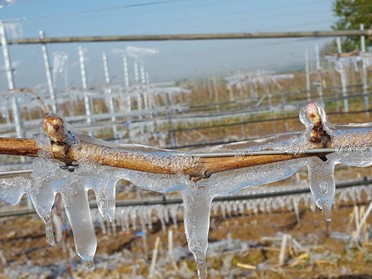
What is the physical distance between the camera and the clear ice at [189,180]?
50cm

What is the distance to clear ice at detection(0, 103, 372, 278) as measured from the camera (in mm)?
497

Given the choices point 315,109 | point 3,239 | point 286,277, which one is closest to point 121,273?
point 286,277

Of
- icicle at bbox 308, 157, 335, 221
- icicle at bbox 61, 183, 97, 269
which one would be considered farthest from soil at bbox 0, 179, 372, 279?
icicle at bbox 308, 157, 335, 221

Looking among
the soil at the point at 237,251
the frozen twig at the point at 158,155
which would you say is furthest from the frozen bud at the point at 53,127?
the soil at the point at 237,251

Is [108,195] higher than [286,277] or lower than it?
higher

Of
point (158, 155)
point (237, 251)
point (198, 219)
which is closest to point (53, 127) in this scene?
point (158, 155)

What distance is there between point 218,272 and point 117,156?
2296 mm

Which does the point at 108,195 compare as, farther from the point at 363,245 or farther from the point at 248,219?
the point at 248,219

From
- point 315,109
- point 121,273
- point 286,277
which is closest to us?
point 315,109

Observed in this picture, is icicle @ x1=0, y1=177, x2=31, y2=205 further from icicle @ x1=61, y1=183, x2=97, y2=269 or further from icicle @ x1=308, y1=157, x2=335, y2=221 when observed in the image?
icicle @ x1=308, y1=157, x2=335, y2=221

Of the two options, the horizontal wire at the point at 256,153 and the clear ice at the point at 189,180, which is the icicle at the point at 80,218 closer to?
the clear ice at the point at 189,180

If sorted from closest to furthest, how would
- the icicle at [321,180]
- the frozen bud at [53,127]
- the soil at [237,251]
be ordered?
the frozen bud at [53,127], the icicle at [321,180], the soil at [237,251]

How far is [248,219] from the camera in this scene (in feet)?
11.3

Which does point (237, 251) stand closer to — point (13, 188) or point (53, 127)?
point (13, 188)
